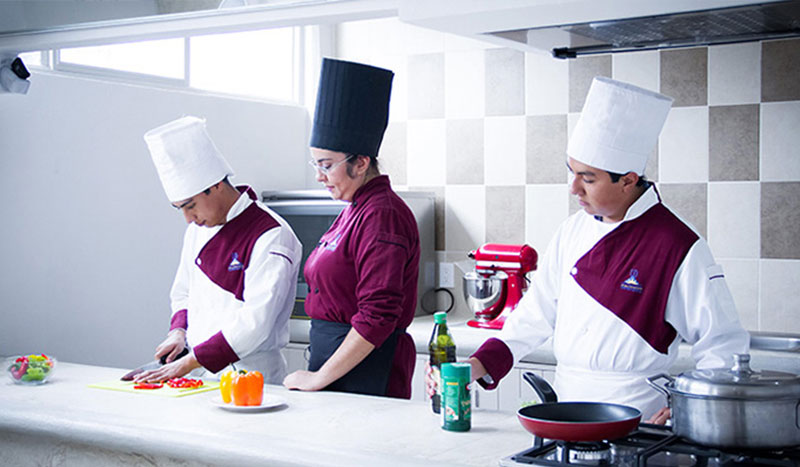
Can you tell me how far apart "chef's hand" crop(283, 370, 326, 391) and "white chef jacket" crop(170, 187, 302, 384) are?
16 cm

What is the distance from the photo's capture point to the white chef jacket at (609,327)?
211 cm

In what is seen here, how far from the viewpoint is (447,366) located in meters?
1.96

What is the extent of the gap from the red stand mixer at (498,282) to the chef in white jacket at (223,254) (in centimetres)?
117

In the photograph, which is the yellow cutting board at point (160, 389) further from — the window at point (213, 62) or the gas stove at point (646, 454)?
the window at point (213, 62)

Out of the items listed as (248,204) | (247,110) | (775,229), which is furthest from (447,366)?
(247,110)

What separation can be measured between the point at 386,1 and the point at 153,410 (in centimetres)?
116

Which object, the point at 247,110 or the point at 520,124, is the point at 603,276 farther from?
the point at 247,110

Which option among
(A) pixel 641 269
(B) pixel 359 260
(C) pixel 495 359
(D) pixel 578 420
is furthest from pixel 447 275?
(D) pixel 578 420

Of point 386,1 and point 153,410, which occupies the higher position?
point 386,1

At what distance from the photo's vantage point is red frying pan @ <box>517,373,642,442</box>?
1606 millimetres

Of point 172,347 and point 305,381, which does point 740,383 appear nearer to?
point 305,381

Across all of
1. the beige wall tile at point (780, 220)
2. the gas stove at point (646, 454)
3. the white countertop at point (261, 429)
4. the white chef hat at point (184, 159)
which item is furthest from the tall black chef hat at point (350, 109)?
the beige wall tile at point (780, 220)

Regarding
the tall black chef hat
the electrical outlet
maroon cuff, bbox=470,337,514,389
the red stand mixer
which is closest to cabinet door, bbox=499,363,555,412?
the red stand mixer

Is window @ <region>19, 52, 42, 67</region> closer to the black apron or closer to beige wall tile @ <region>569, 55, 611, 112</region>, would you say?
the black apron
